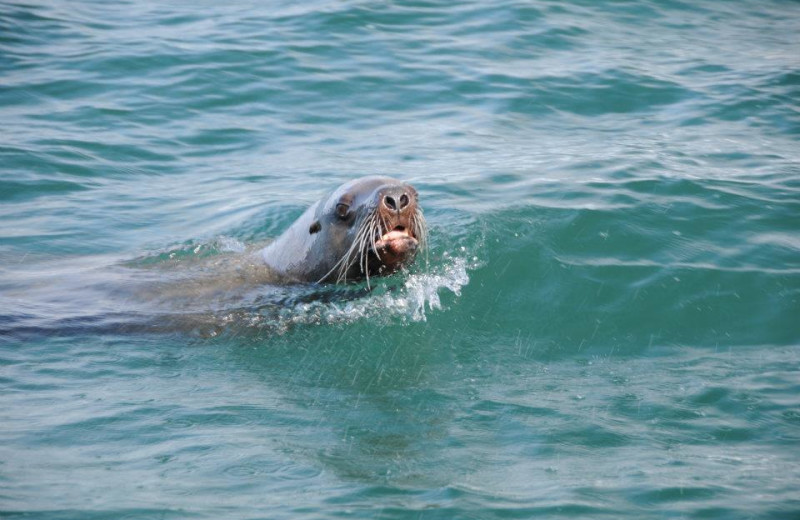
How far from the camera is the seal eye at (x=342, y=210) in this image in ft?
23.5

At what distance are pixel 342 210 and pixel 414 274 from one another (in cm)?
74

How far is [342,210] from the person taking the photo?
7.20 m

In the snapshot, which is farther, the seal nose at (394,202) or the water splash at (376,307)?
the water splash at (376,307)

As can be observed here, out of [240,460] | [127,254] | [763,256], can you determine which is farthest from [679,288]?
[127,254]

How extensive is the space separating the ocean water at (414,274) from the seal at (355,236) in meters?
0.20

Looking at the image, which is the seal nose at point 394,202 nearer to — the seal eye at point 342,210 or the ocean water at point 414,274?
the seal eye at point 342,210

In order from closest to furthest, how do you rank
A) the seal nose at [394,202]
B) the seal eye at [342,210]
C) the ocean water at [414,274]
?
the ocean water at [414,274]
the seal nose at [394,202]
the seal eye at [342,210]

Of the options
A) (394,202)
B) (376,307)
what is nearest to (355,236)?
(394,202)

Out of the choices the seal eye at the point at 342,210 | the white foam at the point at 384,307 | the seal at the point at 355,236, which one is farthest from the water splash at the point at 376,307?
the seal eye at the point at 342,210

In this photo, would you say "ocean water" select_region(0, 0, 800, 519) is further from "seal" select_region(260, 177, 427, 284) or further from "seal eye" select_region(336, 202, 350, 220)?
"seal eye" select_region(336, 202, 350, 220)

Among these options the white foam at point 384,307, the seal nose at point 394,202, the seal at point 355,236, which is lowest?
the white foam at point 384,307

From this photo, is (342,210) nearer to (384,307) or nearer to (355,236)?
(355,236)

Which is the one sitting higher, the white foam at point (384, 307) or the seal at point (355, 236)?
the seal at point (355, 236)

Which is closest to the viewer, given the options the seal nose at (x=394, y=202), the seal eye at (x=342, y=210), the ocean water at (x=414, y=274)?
the ocean water at (x=414, y=274)
